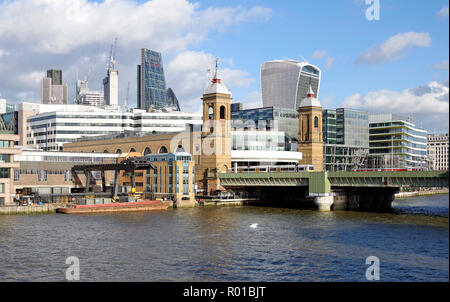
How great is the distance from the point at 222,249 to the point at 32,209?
6765cm

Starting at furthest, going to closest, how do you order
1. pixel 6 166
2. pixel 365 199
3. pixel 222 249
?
pixel 365 199 → pixel 6 166 → pixel 222 249

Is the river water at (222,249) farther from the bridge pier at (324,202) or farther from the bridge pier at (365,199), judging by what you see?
the bridge pier at (365,199)

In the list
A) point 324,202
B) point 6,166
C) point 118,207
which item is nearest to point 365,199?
point 324,202

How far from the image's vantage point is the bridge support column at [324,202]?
4929 inches

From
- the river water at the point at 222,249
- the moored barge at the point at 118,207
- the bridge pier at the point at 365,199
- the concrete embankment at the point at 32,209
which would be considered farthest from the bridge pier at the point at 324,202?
the concrete embankment at the point at 32,209

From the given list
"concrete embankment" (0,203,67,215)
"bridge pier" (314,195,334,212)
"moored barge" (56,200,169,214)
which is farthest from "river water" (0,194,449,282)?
"bridge pier" (314,195,334,212)

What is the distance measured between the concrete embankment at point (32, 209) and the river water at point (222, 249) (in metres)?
13.7

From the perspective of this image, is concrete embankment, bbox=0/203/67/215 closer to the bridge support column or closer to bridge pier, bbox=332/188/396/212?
the bridge support column

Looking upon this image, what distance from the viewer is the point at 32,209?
11712cm

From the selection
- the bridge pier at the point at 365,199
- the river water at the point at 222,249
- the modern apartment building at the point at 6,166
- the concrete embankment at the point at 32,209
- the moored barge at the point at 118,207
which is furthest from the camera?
the bridge pier at the point at 365,199

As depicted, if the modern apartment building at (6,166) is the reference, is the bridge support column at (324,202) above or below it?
below

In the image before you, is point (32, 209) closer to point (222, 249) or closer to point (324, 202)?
point (222, 249)

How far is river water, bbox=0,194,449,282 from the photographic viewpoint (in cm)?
5075

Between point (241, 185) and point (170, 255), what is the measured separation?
302 feet
